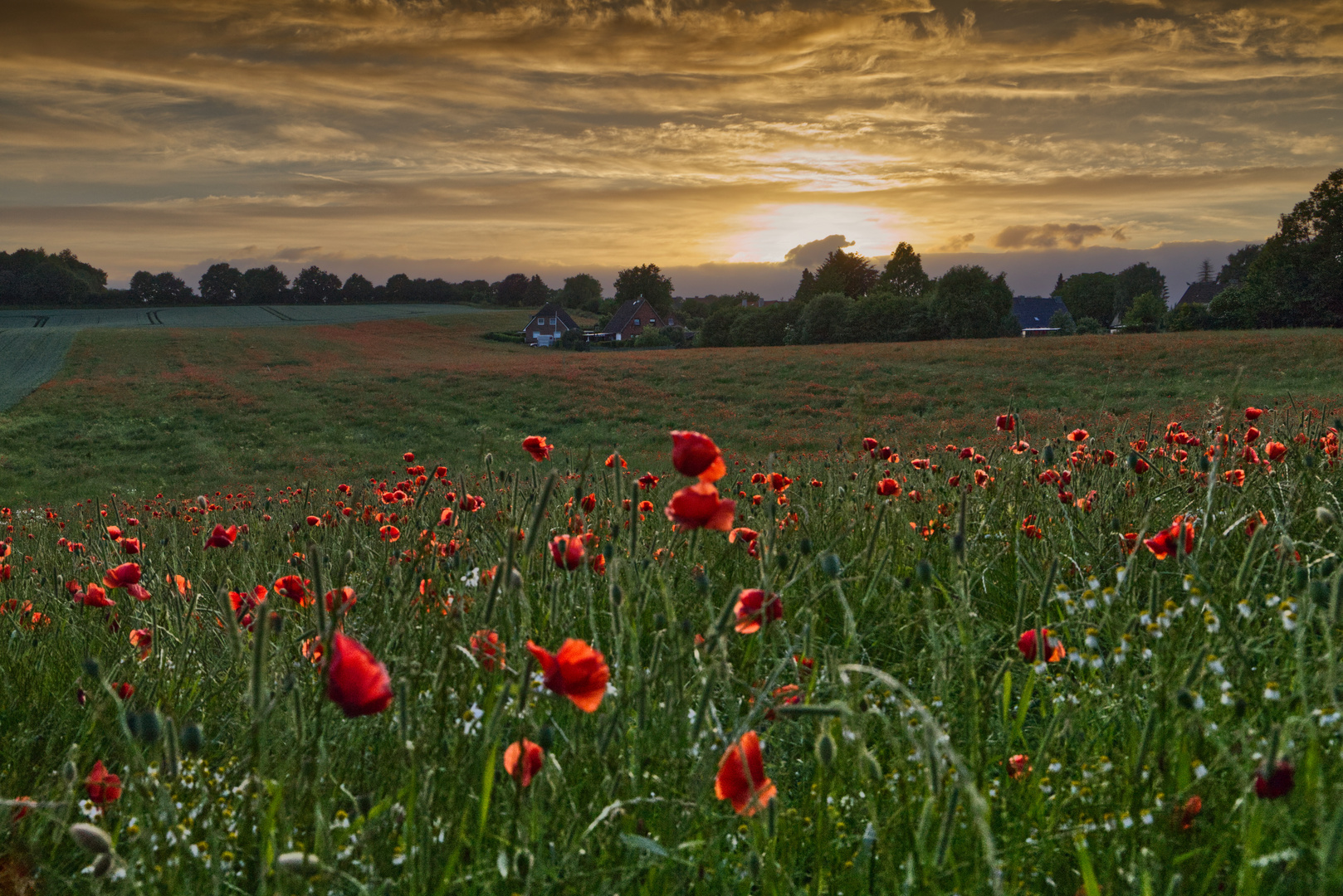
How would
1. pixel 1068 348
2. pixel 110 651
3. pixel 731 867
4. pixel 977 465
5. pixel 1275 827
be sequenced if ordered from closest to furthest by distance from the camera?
pixel 1275 827, pixel 731 867, pixel 110 651, pixel 977 465, pixel 1068 348

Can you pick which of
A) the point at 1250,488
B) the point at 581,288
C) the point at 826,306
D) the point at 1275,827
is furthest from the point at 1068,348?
the point at 581,288

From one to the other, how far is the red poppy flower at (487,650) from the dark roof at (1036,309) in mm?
79100

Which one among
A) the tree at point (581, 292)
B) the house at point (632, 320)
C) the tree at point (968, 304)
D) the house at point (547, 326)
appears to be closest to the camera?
the tree at point (968, 304)

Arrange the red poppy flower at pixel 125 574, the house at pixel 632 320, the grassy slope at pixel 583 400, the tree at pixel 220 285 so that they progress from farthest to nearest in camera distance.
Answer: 1. the tree at pixel 220 285
2. the house at pixel 632 320
3. the grassy slope at pixel 583 400
4. the red poppy flower at pixel 125 574

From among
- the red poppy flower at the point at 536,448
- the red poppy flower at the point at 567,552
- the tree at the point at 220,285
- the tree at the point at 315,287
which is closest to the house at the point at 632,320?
the tree at the point at 315,287

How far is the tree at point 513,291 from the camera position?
90.6m

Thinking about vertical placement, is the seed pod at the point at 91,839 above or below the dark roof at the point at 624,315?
below

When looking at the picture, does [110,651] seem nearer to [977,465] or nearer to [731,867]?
[731,867]

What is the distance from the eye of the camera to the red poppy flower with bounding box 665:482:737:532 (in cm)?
148

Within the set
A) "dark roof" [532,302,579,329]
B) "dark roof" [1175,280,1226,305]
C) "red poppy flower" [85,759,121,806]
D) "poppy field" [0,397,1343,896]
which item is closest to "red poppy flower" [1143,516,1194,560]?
"poppy field" [0,397,1343,896]

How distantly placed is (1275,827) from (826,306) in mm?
51209

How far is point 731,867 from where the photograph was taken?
61.3 inches

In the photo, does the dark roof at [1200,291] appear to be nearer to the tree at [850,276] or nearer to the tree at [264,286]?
the tree at [850,276]

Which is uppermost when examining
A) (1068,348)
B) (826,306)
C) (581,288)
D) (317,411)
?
(581,288)
